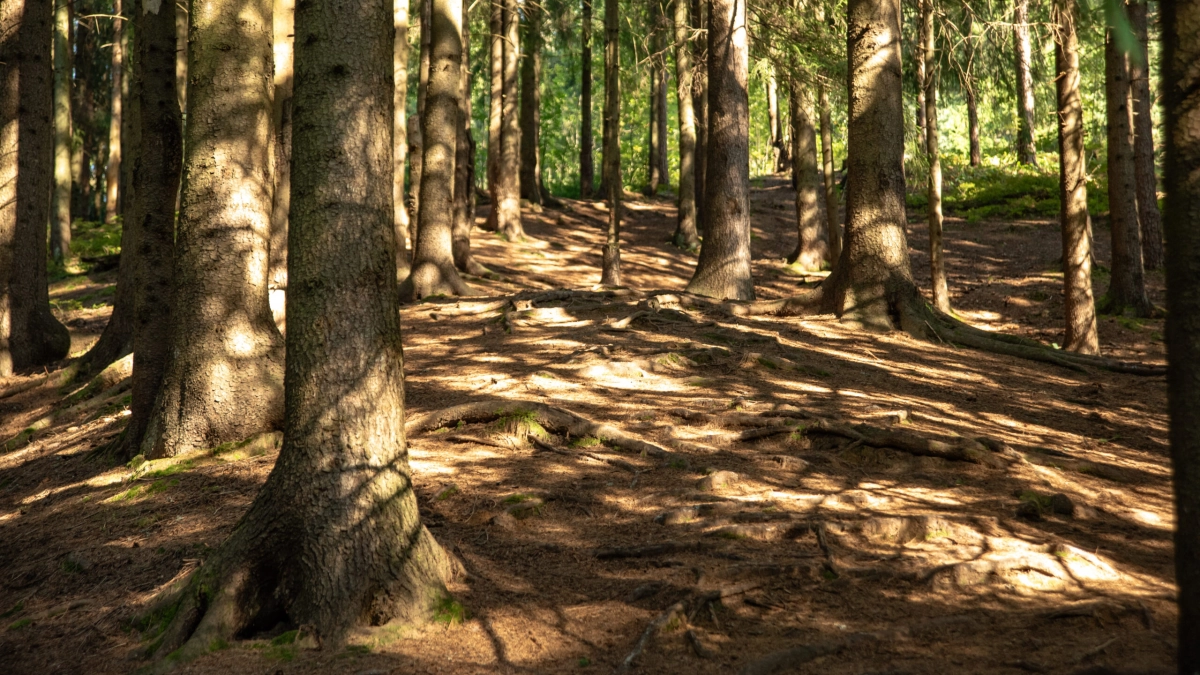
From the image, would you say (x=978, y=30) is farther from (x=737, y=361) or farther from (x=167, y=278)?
(x=167, y=278)

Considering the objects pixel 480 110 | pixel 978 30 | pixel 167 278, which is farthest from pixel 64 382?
pixel 480 110

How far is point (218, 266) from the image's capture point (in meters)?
6.78

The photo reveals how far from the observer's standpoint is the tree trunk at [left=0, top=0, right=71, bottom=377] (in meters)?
11.4

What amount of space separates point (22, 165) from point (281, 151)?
17.2ft

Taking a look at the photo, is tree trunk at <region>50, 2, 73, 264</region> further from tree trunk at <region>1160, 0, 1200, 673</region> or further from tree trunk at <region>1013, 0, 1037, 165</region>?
tree trunk at <region>1160, 0, 1200, 673</region>

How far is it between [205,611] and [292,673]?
70cm

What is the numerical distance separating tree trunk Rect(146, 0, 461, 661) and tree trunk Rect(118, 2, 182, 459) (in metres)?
3.51

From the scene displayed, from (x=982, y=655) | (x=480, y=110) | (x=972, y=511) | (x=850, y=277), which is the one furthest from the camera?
(x=480, y=110)

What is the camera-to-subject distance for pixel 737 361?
8.69 metres

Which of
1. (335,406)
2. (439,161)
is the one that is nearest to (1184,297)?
(335,406)

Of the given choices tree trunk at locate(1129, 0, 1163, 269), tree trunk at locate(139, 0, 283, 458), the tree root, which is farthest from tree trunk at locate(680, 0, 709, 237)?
tree trunk at locate(1129, 0, 1163, 269)

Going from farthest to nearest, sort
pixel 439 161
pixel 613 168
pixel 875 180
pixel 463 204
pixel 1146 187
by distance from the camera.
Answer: pixel 463 204 < pixel 1146 187 < pixel 613 168 < pixel 439 161 < pixel 875 180

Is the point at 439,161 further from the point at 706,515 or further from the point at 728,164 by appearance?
the point at 706,515

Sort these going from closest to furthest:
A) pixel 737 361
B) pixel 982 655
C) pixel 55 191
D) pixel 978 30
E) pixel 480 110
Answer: pixel 982 655, pixel 737 361, pixel 978 30, pixel 55 191, pixel 480 110
